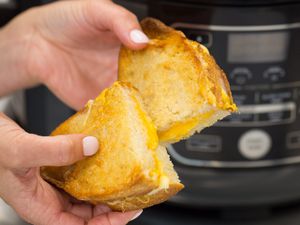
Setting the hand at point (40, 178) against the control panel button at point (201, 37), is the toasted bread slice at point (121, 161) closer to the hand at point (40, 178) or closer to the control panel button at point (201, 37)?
the hand at point (40, 178)

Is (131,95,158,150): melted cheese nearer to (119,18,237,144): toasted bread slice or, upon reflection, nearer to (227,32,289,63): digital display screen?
(119,18,237,144): toasted bread slice

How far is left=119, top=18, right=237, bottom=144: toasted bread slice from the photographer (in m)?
0.52

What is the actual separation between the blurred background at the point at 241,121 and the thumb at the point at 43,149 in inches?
6.9

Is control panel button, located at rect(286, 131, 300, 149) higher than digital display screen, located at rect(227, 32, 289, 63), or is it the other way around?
digital display screen, located at rect(227, 32, 289, 63)

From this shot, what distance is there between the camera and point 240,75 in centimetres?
65

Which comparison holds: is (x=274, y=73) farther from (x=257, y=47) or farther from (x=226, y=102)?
(x=226, y=102)

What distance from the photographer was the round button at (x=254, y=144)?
673mm

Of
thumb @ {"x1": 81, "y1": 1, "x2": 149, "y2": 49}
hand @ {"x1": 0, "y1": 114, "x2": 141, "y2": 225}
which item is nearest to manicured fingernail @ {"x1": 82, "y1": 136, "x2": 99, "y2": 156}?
hand @ {"x1": 0, "y1": 114, "x2": 141, "y2": 225}

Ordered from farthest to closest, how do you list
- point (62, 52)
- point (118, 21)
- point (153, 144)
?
point (62, 52)
point (118, 21)
point (153, 144)

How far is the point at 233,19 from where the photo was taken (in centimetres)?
63

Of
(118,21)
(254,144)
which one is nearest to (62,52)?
(118,21)

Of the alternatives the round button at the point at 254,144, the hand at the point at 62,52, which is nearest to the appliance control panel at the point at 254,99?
the round button at the point at 254,144

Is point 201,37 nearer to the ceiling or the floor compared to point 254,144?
nearer to the ceiling

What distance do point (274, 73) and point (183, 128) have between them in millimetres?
158
